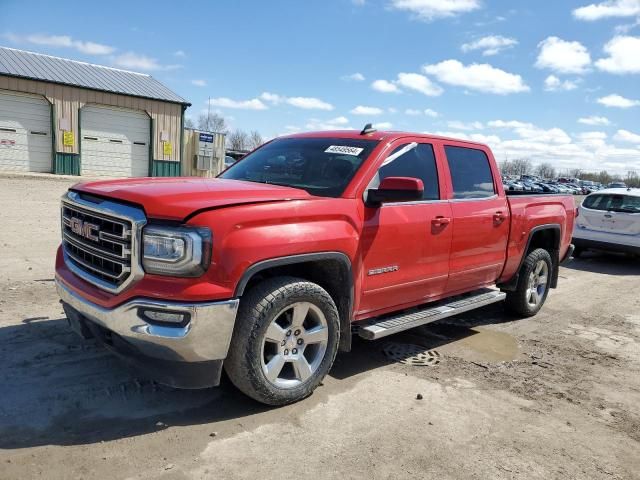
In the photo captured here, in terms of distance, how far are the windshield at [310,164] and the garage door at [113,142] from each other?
21488mm

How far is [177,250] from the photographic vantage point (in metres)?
2.99

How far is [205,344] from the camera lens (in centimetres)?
306

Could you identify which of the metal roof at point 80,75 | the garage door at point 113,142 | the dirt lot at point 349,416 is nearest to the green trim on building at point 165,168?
the garage door at point 113,142

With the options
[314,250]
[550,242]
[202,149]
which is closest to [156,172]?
[202,149]

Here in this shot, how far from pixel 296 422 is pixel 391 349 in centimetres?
174

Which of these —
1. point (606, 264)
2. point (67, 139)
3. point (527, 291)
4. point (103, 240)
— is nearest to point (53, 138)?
point (67, 139)

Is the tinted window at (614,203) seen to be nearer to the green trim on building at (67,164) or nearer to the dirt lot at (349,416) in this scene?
the dirt lot at (349,416)

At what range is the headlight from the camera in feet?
9.80

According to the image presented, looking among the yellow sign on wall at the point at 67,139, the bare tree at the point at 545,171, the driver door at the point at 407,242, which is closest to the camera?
the driver door at the point at 407,242

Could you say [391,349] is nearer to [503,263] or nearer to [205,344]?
[503,263]

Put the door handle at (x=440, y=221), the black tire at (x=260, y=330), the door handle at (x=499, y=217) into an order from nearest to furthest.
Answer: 1. the black tire at (x=260, y=330)
2. the door handle at (x=440, y=221)
3. the door handle at (x=499, y=217)

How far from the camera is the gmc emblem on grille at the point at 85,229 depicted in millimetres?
3391

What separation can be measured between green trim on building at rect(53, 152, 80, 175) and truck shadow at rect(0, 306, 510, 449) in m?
20.6

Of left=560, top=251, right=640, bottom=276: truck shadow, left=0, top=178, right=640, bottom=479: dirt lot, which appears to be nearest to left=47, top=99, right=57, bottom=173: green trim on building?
left=0, top=178, right=640, bottom=479: dirt lot
